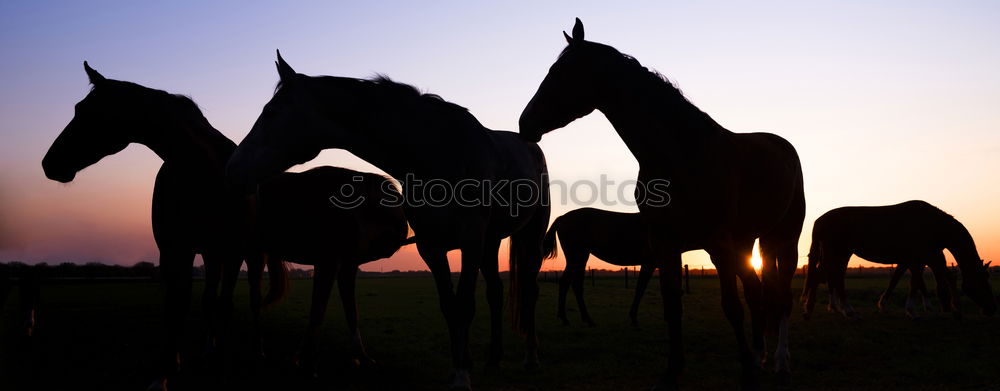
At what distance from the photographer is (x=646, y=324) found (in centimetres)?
1265

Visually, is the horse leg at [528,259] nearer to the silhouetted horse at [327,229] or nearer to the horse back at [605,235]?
the silhouetted horse at [327,229]

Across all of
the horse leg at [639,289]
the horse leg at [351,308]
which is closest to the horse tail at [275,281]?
the horse leg at [351,308]

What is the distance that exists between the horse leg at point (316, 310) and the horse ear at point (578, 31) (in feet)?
12.6

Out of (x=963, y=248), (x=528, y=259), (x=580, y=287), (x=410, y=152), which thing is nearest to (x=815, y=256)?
(x=963, y=248)

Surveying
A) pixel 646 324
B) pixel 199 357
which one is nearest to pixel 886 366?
pixel 646 324

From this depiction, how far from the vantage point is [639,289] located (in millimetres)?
13961

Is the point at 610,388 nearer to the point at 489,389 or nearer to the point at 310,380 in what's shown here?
the point at 489,389

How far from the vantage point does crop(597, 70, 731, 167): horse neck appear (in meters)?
5.18

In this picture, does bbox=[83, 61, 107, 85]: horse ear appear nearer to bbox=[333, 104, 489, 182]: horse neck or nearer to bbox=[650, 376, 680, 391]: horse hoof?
bbox=[333, 104, 489, 182]: horse neck

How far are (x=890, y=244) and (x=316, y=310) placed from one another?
1414 cm

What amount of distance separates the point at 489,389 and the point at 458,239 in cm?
148

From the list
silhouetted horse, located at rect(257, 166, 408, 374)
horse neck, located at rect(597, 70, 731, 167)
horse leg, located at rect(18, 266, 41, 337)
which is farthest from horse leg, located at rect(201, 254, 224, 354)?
horse leg, located at rect(18, 266, 41, 337)

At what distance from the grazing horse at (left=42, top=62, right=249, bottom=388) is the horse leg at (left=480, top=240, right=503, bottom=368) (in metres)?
2.46

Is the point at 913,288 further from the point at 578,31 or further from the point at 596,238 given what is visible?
the point at 578,31
